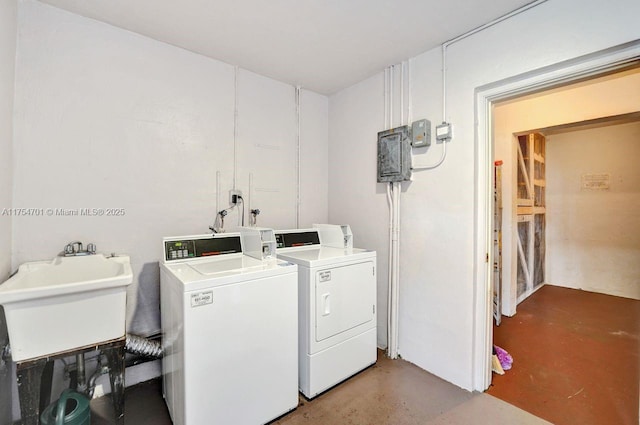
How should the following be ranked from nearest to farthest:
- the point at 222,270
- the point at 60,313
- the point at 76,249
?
the point at 60,313 < the point at 222,270 < the point at 76,249

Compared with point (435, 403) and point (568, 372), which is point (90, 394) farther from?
point (568, 372)

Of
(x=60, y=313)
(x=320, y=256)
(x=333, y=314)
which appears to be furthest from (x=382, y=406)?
(x=60, y=313)

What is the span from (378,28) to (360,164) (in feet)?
3.96

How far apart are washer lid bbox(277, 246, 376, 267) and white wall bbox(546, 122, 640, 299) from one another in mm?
4435

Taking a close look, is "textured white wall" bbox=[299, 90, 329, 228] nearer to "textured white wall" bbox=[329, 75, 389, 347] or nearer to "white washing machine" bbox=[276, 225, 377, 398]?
"textured white wall" bbox=[329, 75, 389, 347]

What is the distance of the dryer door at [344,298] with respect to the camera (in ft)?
6.33

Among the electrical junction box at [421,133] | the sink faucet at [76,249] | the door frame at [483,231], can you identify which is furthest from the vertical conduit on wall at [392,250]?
the sink faucet at [76,249]

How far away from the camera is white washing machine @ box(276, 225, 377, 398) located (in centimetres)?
189

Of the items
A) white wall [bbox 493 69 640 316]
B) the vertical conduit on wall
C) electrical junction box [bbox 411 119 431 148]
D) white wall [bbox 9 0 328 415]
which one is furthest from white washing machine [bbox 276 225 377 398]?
white wall [bbox 493 69 640 316]

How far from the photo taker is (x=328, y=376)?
6.49 ft

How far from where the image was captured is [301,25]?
1901mm

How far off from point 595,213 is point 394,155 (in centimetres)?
424

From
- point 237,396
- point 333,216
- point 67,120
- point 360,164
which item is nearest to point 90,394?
point 237,396

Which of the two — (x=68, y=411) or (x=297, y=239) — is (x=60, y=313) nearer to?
(x=68, y=411)
